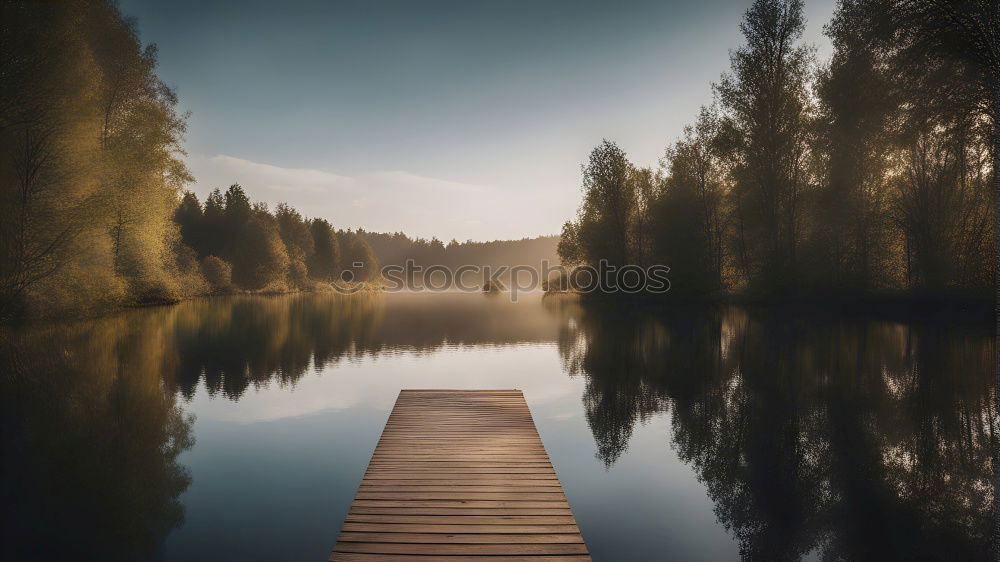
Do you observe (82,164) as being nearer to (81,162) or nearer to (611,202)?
(81,162)

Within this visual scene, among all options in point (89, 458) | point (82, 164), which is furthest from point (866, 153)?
point (82, 164)

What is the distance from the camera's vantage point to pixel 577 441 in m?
9.69

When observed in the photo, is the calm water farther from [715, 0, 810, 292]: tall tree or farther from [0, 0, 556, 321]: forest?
[715, 0, 810, 292]: tall tree

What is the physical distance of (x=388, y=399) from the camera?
12.8 metres

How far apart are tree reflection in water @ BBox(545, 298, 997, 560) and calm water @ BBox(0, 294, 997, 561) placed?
0.05m

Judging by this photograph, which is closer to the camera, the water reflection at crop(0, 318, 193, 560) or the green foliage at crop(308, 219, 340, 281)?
the water reflection at crop(0, 318, 193, 560)

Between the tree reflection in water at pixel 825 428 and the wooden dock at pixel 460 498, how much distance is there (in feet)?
7.04

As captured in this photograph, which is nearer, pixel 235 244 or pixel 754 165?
pixel 754 165

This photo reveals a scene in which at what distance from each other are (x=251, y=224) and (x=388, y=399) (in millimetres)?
60430

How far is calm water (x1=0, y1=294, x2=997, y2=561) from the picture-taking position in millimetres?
6016

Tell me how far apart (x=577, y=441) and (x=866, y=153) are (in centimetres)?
2800

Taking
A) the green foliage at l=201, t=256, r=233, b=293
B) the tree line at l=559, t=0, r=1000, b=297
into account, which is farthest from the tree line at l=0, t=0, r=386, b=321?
the tree line at l=559, t=0, r=1000, b=297

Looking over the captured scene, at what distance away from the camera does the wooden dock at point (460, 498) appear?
16.8 feet

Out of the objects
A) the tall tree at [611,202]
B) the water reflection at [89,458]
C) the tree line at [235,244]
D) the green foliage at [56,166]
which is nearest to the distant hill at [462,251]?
the tree line at [235,244]
